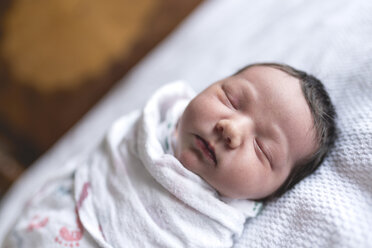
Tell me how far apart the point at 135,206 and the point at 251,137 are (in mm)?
294

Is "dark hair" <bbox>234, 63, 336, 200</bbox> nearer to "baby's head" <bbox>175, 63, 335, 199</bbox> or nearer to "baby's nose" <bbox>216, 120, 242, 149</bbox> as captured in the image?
"baby's head" <bbox>175, 63, 335, 199</bbox>

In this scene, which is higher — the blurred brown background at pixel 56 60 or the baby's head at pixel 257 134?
the blurred brown background at pixel 56 60

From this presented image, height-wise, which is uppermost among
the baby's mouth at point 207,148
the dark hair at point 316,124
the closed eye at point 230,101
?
the closed eye at point 230,101

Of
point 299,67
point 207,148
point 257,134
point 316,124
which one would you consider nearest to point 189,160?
point 207,148

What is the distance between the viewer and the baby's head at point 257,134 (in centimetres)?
70

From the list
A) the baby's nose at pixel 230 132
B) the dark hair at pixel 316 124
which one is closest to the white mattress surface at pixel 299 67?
the dark hair at pixel 316 124

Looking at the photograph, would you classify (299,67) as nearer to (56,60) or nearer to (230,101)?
(230,101)

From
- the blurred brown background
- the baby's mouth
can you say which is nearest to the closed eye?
the baby's mouth

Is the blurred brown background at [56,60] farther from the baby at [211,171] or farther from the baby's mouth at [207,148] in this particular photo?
the baby's mouth at [207,148]

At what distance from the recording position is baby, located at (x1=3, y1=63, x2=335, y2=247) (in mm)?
708

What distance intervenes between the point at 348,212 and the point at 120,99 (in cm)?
90

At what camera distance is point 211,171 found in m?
0.71

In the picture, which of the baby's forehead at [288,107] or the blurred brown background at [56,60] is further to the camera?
the blurred brown background at [56,60]

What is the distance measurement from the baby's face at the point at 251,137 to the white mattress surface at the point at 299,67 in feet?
0.25
